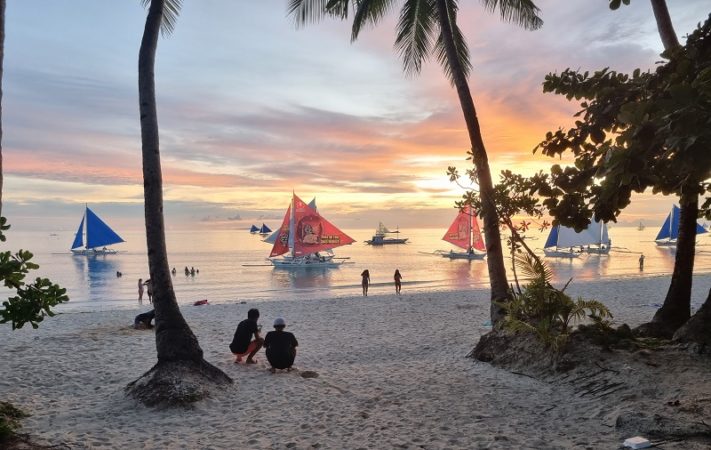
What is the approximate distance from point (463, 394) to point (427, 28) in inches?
397

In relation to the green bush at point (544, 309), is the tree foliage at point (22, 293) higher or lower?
higher

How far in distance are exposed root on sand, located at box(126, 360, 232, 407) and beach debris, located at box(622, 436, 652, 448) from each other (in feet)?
17.0

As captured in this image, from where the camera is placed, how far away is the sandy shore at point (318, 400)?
557cm

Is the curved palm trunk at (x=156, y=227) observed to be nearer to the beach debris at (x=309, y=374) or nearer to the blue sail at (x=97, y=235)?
the beach debris at (x=309, y=374)

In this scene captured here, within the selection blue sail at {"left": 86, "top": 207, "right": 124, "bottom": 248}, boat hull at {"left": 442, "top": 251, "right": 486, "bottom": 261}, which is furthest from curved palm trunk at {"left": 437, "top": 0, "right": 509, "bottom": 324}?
blue sail at {"left": 86, "top": 207, "right": 124, "bottom": 248}

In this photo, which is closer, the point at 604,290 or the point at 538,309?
the point at 538,309

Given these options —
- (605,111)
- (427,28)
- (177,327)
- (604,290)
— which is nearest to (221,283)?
(604,290)

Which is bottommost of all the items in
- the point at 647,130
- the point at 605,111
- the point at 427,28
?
the point at 647,130

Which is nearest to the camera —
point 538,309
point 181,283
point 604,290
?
point 538,309

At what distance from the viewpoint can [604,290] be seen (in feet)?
85.8

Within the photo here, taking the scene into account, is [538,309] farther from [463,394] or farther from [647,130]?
[647,130]

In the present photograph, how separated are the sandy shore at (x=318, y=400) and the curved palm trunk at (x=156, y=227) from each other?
3.03 feet

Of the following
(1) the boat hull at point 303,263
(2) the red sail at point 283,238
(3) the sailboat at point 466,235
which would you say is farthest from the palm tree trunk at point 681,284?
(3) the sailboat at point 466,235

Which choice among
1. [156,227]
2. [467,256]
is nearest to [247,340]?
[156,227]
